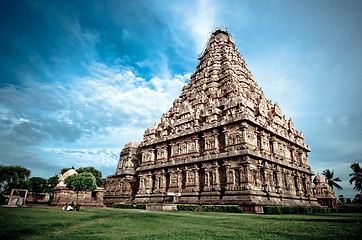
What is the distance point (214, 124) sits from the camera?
26.0 meters

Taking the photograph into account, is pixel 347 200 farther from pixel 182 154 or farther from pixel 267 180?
pixel 182 154

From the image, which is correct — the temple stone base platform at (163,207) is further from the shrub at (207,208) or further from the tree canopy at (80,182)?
the tree canopy at (80,182)

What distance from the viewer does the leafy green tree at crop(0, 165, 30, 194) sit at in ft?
152

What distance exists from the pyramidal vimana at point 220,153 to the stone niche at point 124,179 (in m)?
0.17

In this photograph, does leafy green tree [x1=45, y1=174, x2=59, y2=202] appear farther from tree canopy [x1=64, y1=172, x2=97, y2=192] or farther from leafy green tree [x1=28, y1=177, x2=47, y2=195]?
tree canopy [x1=64, y1=172, x2=97, y2=192]

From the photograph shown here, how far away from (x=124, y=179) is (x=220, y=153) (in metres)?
20.6

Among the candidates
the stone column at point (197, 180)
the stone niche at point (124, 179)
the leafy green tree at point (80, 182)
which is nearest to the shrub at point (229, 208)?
the stone column at point (197, 180)

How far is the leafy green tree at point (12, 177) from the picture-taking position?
152 ft

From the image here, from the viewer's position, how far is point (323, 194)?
44406 millimetres

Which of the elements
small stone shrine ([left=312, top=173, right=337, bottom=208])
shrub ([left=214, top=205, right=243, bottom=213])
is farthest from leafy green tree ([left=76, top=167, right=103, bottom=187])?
small stone shrine ([left=312, top=173, right=337, bottom=208])

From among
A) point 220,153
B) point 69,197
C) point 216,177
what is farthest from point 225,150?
point 69,197

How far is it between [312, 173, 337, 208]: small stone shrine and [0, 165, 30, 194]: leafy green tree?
65807 millimetres

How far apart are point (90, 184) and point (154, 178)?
30.2 ft

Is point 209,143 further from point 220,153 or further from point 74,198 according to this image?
point 74,198
